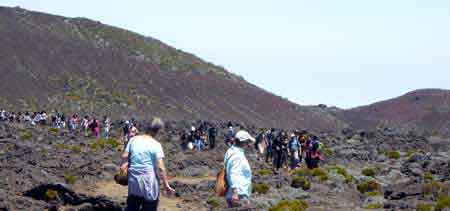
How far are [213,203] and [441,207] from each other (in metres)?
5.98

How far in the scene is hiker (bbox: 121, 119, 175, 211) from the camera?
11727mm

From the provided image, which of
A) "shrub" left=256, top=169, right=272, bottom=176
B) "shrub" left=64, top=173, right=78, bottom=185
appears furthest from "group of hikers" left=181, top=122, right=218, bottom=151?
"shrub" left=64, top=173, right=78, bottom=185

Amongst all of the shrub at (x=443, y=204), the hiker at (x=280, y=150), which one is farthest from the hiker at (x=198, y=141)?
the shrub at (x=443, y=204)

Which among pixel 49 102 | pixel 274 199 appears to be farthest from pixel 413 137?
pixel 274 199

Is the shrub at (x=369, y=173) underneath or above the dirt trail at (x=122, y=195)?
above

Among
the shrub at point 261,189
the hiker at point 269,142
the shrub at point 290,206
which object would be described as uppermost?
the hiker at point 269,142

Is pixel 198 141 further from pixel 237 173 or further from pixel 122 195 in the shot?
pixel 237 173

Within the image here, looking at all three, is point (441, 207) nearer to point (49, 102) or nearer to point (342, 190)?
point (342, 190)

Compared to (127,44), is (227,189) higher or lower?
lower

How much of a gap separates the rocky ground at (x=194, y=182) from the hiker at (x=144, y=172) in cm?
470

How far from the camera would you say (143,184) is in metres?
11.7

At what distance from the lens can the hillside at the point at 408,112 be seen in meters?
135

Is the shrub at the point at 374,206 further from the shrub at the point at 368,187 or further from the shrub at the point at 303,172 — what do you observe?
the shrub at the point at 303,172

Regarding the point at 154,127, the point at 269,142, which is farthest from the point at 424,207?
the point at 269,142
